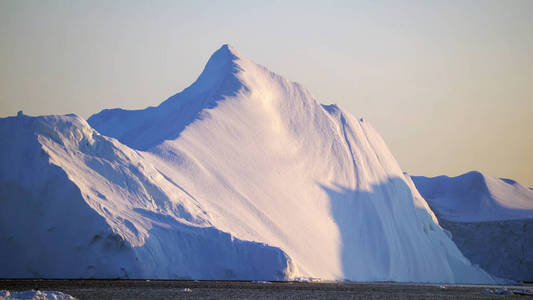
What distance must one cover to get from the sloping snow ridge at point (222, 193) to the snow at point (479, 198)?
9.75 metres

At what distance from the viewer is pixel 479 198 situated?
267ft

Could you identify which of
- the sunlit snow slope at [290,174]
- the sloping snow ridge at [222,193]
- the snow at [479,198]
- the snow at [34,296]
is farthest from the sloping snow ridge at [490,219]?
the snow at [34,296]

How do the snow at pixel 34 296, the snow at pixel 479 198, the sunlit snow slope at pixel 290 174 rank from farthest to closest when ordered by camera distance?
the snow at pixel 479 198 → the sunlit snow slope at pixel 290 174 → the snow at pixel 34 296

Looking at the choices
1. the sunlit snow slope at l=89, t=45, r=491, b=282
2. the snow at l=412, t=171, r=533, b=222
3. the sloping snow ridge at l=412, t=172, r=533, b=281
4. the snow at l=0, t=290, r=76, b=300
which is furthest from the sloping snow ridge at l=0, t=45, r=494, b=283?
the snow at l=0, t=290, r=76, b=300

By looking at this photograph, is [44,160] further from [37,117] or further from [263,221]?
[263,221]

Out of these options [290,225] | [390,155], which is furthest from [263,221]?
[390,155]

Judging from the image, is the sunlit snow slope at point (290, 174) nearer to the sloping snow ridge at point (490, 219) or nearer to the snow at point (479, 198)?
the sloping snow ridge at point (490, 219)

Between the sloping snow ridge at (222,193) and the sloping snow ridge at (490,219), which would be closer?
the sloping snow ridge at (222,193)

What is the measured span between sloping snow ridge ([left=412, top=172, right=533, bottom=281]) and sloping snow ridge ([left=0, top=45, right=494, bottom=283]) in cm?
566

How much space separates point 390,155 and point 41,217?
45.4 metres

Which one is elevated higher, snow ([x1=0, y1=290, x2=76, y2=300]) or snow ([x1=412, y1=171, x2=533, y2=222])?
snow ([x1=0, y1=290, x2=76, y2=300])

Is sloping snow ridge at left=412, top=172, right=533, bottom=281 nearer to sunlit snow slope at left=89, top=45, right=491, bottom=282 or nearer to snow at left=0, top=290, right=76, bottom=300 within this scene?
sunlit snow slope at left=89, top=45, right=491, bottom=282

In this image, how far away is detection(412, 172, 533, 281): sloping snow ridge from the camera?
7125cm

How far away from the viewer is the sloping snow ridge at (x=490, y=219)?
71.2 m
